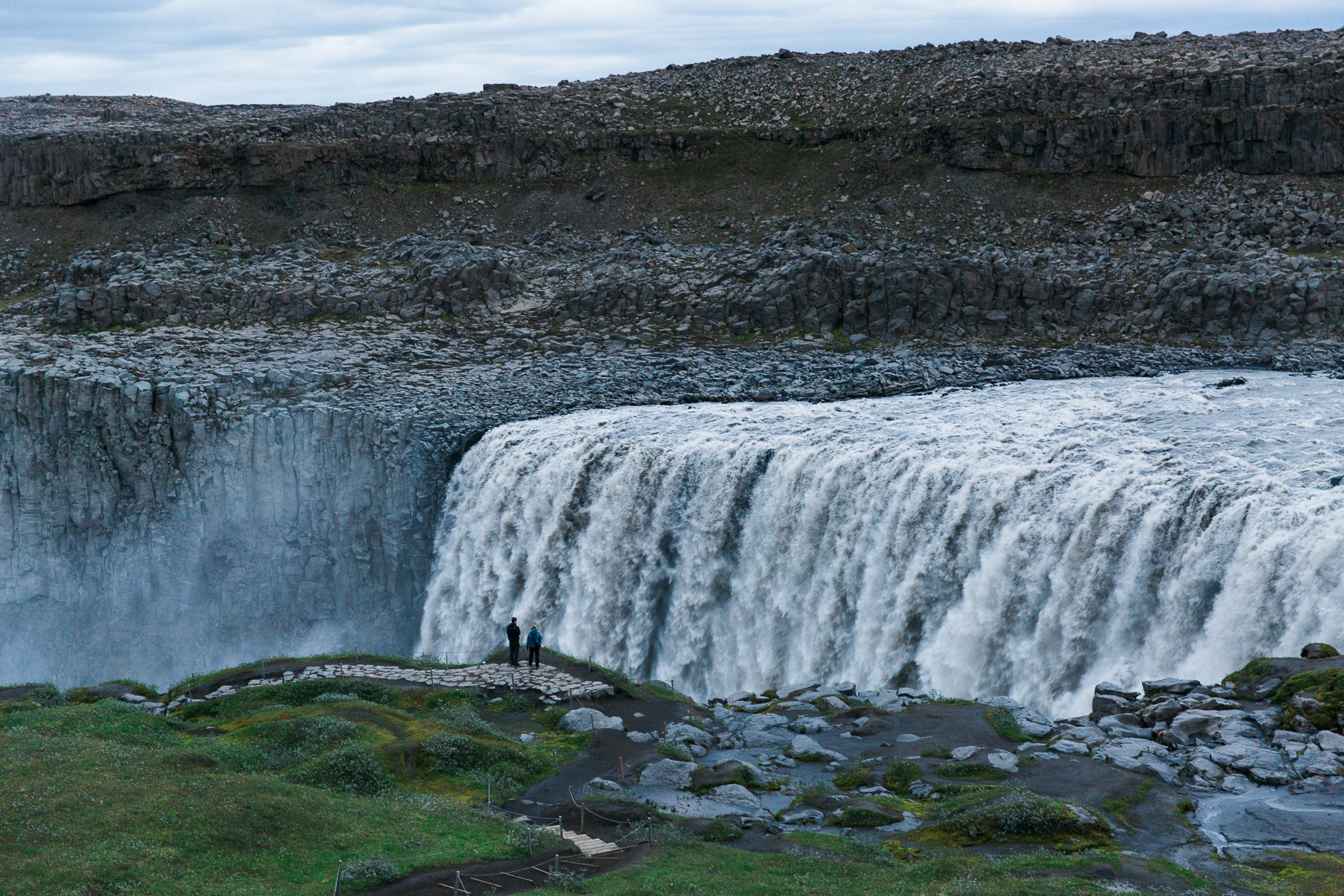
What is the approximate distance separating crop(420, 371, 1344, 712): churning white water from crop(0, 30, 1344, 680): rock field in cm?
553

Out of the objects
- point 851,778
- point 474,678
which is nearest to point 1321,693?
point 851,778

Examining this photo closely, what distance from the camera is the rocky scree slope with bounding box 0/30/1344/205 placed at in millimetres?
75562

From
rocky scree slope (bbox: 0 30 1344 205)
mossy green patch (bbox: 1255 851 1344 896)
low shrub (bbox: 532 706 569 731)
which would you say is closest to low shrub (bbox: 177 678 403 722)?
low shrub (bbox: 532 706 569 731)

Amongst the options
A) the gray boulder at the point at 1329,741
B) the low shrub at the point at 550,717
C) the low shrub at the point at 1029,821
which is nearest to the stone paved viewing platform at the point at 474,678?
the low shrub at the point at 550,717

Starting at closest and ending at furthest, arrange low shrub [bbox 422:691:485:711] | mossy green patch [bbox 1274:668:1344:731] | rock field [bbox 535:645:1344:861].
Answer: rock field [bbox 535:645:1344:861] < mossy green patch [bbox 1274:668:1344:731] < low shrub [bbox 422:691:485:711]

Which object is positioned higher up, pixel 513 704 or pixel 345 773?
pixel 345 773

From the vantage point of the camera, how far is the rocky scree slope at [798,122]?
75.6 m

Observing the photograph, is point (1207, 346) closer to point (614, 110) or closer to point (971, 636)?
point (971, 636)

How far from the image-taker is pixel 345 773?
2658 cm

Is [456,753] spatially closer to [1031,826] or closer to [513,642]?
[513,642]

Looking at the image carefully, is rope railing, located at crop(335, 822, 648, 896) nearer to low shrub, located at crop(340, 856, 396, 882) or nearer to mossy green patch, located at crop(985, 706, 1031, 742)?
low shrub, located at crop(340, 856, 396, 882)

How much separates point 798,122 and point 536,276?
28.3 meters

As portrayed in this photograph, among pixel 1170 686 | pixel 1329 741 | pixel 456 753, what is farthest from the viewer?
pixel 1170 686

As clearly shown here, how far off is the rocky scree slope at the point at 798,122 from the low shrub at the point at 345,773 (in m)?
65.4
